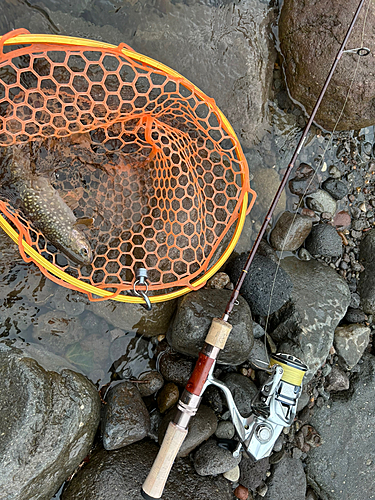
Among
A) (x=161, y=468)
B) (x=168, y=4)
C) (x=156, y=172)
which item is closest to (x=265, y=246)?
(x=156, y=172)

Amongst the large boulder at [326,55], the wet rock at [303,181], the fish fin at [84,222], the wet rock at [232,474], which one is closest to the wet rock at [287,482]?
the wet rock at [232,474]

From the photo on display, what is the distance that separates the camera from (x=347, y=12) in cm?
334

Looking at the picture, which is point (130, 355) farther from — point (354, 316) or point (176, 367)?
point (354, 316)

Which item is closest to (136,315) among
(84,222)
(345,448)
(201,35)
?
(84,222)

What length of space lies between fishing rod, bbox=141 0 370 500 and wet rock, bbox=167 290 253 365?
0.31 meters

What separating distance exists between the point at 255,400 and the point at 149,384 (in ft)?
3.46

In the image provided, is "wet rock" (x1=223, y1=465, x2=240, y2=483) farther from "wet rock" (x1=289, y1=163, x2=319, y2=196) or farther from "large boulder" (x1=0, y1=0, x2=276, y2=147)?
"large boulder" (x1=0, y1=0, x2=276, y2=147)

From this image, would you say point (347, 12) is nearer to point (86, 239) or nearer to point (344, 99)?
point (344, 99)

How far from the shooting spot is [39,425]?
270 cm

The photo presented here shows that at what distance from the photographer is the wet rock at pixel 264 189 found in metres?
3.86

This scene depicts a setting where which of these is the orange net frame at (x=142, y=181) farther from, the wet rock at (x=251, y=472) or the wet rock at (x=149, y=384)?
the wet rock at (x=251, y=472)

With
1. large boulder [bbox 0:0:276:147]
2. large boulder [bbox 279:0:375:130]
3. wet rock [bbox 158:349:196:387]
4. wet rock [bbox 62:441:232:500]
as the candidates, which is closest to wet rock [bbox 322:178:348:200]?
large boulder [bbox 279:0:375:130]

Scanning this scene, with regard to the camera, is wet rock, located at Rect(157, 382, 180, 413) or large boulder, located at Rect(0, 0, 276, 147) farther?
wet rock, located at Rect(157, 382, 180, 413)

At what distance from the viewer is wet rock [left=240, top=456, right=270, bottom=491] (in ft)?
11.2
